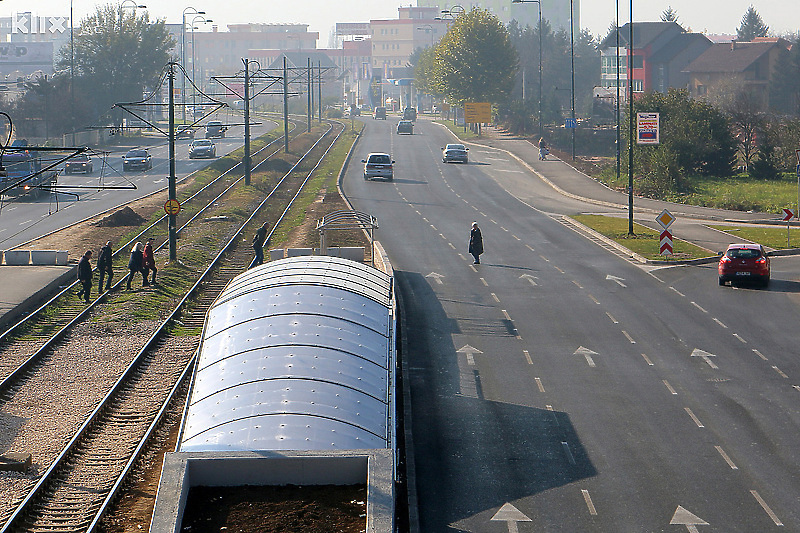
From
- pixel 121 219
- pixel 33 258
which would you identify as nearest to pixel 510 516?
pixel 33 258

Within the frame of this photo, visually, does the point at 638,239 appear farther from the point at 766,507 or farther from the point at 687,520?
the point at 687,520

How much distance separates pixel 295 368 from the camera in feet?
52.0

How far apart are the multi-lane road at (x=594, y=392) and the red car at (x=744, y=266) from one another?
0.49m

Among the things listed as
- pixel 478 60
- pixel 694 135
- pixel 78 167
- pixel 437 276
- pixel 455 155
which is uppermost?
pixel 478 60

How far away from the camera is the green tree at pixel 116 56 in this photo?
11256 centimetres

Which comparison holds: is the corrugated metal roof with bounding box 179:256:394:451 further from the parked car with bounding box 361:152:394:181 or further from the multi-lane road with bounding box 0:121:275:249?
the parked car with bounding box 361:152:394:181

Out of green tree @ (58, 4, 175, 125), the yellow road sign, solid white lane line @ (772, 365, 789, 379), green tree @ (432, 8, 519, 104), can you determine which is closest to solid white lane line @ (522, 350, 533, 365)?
solid white lane line @ (772, 365, 789, 379)

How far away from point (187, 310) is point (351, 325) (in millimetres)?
14370

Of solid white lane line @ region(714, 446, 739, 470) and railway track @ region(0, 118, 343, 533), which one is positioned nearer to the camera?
railway track @ region(0, 118, 343, 533)

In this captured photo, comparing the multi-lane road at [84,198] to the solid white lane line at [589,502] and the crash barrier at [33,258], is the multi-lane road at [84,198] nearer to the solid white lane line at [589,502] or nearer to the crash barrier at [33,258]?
the crash barrier at [33,258]

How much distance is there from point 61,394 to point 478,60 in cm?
9101

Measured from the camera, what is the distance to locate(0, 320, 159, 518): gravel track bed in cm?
1878

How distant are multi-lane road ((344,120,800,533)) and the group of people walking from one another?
869cm

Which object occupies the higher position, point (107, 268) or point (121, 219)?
point (121, 219)
